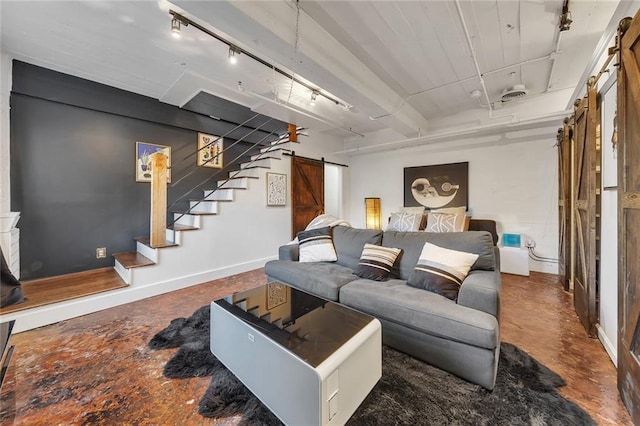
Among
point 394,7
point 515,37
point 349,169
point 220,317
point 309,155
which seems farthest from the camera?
point 349,169

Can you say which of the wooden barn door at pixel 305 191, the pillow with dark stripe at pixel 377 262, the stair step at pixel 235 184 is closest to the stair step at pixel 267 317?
the pillow with dark stripe at pixel 377 262

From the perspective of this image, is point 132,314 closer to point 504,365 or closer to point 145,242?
point 145,242

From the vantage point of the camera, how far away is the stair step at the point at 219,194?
424 centimetres

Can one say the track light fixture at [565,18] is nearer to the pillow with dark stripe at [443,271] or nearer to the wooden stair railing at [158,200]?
the pillow with dark stripe at [443,271]

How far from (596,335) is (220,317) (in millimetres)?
3153

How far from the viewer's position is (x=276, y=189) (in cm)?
499

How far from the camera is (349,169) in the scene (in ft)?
22.3

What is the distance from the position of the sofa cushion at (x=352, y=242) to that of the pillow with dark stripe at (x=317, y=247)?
0.09 metres

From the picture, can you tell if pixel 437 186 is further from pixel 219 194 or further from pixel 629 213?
pixel 219 194

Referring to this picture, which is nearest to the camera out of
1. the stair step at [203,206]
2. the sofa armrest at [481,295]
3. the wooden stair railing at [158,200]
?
the sofa armrest at [481,295]

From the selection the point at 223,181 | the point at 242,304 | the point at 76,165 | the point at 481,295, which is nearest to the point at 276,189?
the point at 223,181

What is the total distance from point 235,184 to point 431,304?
3927 mm

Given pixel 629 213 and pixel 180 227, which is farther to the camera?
pixel 180 227

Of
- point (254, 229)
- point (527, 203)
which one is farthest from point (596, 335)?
point (254, 229)
